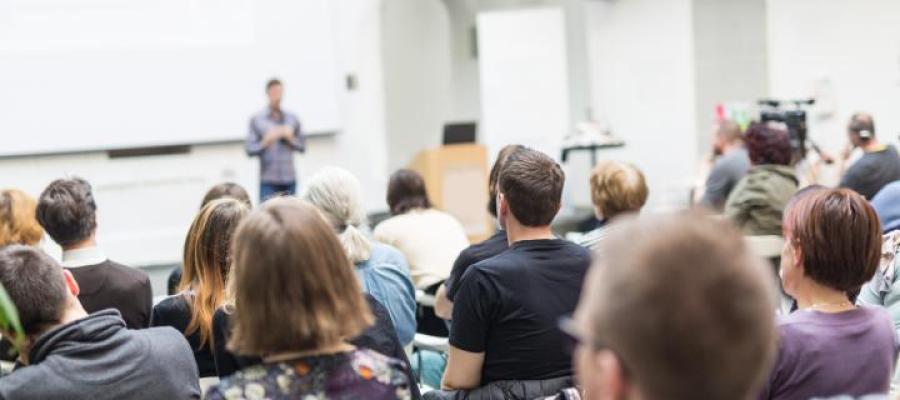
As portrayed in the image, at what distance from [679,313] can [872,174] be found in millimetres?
4924

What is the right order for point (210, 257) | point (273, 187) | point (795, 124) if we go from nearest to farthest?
point (210, 257) → point (795, 124) → point (273, 187)

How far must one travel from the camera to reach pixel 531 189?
111 inches

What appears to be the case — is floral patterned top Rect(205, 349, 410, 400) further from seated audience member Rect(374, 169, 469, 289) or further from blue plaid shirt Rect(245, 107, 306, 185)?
blue plaid shirt Rect(245, 107, 306, 185)

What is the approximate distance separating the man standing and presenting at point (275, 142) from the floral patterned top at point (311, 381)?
692 centimetres

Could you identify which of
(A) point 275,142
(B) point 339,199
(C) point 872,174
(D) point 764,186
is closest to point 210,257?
(B) point 339,199

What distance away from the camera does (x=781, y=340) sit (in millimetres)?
2213

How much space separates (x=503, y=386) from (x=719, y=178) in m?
4.44

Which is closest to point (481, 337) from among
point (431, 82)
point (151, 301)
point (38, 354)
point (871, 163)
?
point (38, 354)

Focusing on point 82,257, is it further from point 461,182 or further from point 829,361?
point 461,182

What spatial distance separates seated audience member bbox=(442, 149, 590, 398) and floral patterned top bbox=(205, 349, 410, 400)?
0.93 m

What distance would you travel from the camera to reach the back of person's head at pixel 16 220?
13.7 feet

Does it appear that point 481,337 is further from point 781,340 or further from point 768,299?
point 768,299

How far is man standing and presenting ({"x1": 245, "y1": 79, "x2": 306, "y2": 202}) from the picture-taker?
8.59m

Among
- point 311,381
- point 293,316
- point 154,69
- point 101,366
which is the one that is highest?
point 154,69
